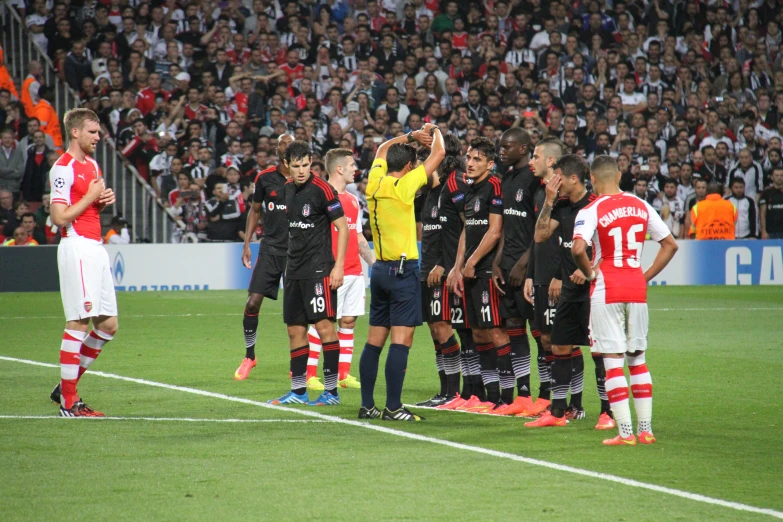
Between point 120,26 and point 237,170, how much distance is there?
530cm

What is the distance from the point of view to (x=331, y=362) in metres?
8.69

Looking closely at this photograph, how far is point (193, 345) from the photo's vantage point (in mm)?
12961

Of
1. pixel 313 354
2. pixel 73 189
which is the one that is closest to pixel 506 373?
pixel 313 354

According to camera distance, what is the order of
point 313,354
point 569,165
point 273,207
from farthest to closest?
1. point 273,207
2. point 313,354
3. point 569,165

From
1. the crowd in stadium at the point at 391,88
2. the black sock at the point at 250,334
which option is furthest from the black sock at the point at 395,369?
the crowd in stadium at the point at 391,88

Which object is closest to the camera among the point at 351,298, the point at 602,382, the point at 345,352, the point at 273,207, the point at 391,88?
the point at 602,382

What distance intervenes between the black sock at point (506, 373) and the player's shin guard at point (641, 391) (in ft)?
5.04

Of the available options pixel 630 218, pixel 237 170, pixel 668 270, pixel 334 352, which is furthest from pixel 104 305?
pixel 668 270

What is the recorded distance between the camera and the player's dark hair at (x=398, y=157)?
7.87 m

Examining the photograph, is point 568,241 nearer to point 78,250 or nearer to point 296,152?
point 296,152

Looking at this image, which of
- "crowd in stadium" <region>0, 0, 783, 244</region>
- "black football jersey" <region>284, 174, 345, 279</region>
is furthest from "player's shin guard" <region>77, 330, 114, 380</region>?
"crowd in stadium" <region>0, 0, 783, 244</region>

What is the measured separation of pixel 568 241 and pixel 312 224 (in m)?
2.17

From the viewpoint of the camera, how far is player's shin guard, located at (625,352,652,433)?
22.7 feet

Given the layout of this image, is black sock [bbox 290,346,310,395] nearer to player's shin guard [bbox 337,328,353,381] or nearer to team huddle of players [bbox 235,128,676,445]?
team huddle of players [bbox 235,128,676,445]
